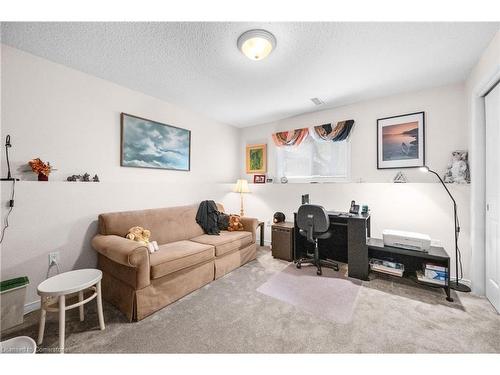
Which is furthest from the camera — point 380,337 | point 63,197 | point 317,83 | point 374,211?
point 374,211

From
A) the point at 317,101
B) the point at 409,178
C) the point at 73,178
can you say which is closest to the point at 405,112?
the point at 409,178

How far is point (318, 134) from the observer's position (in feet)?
11.9

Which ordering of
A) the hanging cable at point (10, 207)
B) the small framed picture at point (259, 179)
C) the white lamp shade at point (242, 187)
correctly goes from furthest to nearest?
the small framed picture at point (259, 179)
the white lamp shade at point (242, 187)
the hanging cable at point (10, 207)

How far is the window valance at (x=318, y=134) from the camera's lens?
3355 mm

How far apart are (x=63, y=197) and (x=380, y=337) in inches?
127

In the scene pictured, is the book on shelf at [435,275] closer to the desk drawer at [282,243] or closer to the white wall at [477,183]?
the white wall at [477,183]

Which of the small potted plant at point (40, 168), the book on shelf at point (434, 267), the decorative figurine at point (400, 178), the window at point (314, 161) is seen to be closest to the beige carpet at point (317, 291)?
the book on shelf at point (434, 267)

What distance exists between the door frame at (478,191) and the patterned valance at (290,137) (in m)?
2.13

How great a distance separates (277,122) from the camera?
13.8 ft

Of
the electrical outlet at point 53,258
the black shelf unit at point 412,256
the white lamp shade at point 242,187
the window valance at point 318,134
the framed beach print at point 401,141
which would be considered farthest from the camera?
the white lamp shade at point 242,187

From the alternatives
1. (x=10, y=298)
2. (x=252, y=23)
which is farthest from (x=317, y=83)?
(x=10, y=298)

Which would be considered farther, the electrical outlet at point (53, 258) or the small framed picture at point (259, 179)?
the small framed picture at point (259, 179)

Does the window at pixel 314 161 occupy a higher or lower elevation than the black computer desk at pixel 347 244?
higher
